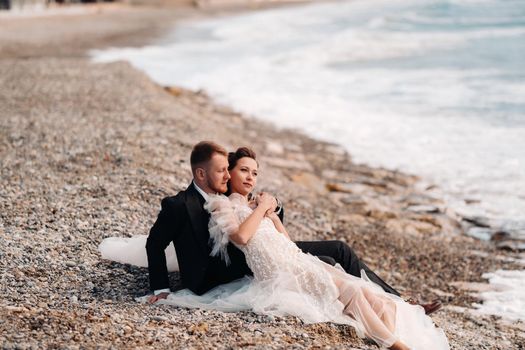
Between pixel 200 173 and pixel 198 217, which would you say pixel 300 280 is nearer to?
pixel 198 217

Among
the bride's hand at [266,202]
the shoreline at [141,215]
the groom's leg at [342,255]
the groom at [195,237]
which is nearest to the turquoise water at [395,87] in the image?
the shoreline at [141,215]

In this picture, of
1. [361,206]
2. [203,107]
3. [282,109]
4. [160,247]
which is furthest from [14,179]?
[282,109]

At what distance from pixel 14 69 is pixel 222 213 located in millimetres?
14187

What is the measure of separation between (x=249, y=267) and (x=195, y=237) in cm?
44

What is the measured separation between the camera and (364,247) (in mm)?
8953

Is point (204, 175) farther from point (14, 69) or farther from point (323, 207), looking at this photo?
point (14, 69)

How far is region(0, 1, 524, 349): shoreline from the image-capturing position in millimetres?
5109

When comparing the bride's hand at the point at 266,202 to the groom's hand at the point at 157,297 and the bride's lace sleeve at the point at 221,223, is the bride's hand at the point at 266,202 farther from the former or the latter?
the groom's hand at the point at 157,297

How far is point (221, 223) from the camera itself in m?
5.35

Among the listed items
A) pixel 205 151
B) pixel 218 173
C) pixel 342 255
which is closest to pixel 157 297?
pixel 218 173

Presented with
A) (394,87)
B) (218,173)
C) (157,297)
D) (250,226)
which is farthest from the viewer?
(394,87)

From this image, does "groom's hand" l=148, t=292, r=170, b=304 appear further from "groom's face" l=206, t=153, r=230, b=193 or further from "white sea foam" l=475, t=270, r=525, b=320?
"white sea foam" l=475, t=270, r=525, b=320

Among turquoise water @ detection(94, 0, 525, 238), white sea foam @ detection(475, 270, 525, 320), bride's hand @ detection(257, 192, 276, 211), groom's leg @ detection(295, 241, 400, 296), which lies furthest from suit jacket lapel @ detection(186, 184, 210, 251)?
turquoise water @ detection(94, 0, 525, 238)

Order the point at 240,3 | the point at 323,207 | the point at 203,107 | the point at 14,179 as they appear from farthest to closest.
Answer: the point at 240,3, the point at 203,107, the point at 323,207, the point at 14,179
